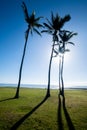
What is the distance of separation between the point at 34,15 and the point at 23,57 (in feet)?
24.5

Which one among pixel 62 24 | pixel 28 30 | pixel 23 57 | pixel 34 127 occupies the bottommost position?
pixel 34 127

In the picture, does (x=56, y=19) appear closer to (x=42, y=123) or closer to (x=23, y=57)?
(x=23, y=57)

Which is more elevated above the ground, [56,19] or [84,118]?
[56,19]

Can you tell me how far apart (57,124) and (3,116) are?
4.08 meters

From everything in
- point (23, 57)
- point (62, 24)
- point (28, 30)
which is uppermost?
point (62, 24)

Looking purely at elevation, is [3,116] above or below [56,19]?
below

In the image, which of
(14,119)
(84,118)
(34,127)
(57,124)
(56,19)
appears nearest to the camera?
(34,127)

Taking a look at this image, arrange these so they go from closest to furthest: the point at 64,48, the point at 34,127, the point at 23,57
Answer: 1. the point at 34,127
2. the point at 23,57
3. the point at 64,48

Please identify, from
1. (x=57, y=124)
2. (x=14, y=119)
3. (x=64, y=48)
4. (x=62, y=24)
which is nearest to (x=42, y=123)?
(x=57, y=124)

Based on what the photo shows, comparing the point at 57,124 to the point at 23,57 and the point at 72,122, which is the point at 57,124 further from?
the point at 23,57

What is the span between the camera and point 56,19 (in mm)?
30125

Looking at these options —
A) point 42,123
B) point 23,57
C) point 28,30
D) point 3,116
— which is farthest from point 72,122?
point 28,30

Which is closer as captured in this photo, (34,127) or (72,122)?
(34,127)

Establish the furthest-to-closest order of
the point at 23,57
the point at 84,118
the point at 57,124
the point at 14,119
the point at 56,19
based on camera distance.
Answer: the point at 56,19 < the point at 23,57 < the point at 84,118 < the point at 14,119 < the point at 57,124
